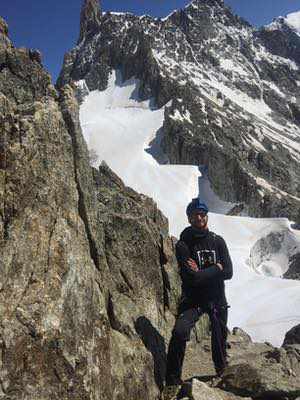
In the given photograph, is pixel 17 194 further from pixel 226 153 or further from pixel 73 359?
pixel 226 153

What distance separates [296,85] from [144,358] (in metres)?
175

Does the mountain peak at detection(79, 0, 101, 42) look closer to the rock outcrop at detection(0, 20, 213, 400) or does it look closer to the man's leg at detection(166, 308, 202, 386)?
the rock outcrop at detection(0, 20, 213, 400)

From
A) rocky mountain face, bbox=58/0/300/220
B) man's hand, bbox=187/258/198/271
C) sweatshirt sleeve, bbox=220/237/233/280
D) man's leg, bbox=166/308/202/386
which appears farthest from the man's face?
rocky mountain face, bbox=58/0/300/220

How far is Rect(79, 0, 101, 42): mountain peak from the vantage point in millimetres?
159000

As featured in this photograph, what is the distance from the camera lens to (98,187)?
16.3 m

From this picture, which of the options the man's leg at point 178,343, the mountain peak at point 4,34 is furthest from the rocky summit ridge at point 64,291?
the mountain peak at point 4,34

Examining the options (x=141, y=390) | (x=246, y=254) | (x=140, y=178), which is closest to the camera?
(x=141, y=390)

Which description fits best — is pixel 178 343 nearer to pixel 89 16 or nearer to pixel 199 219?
pixel 199 219

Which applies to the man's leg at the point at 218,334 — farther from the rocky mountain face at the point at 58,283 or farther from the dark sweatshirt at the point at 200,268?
the rocky mountain face at the point at 58,283

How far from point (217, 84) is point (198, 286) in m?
138

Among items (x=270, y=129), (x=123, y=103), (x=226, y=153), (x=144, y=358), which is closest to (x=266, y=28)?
(x=270, y=129)

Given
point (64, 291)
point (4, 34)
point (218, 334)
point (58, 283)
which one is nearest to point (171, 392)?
point (218, 334)

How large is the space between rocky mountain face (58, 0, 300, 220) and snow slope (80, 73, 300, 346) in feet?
12.1

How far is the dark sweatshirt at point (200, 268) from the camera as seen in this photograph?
9.37 meters
